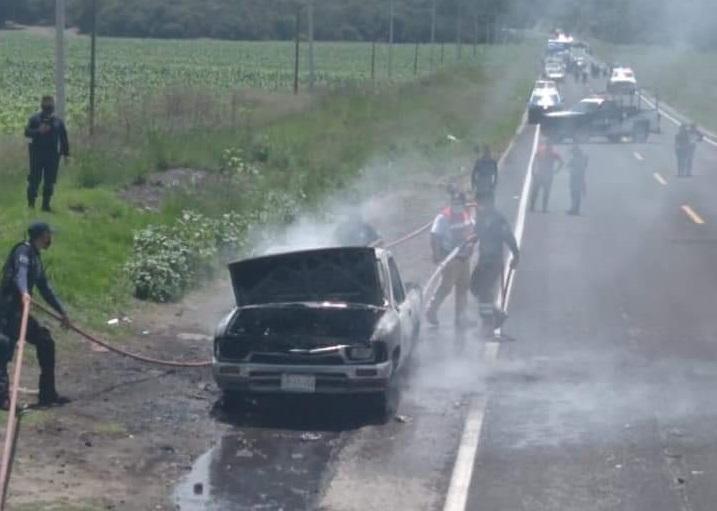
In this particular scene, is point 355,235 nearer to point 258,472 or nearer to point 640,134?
point 258,472

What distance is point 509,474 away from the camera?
1257 centimetres

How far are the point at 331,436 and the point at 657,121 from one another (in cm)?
4863

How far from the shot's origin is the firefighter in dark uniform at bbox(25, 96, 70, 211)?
23562mm

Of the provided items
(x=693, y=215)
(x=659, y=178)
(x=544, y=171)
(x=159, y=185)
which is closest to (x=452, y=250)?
(x=159, y=185)

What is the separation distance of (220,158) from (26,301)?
18.2m

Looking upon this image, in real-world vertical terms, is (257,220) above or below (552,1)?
below

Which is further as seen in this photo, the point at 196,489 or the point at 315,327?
the point at 315,327

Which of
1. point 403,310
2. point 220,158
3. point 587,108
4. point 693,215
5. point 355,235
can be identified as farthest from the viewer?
point 587,108

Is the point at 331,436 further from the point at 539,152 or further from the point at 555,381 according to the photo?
the point at 539,152

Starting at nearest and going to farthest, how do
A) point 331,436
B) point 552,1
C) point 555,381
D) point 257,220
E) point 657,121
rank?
point 331,436 → point 555,381 → point 552,1 → point 257,220 → point 657,121

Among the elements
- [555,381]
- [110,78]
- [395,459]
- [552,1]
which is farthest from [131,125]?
[110,78]

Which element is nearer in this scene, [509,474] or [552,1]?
[509,474]

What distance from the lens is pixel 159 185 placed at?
1110 inches

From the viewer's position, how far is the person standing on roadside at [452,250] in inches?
766
